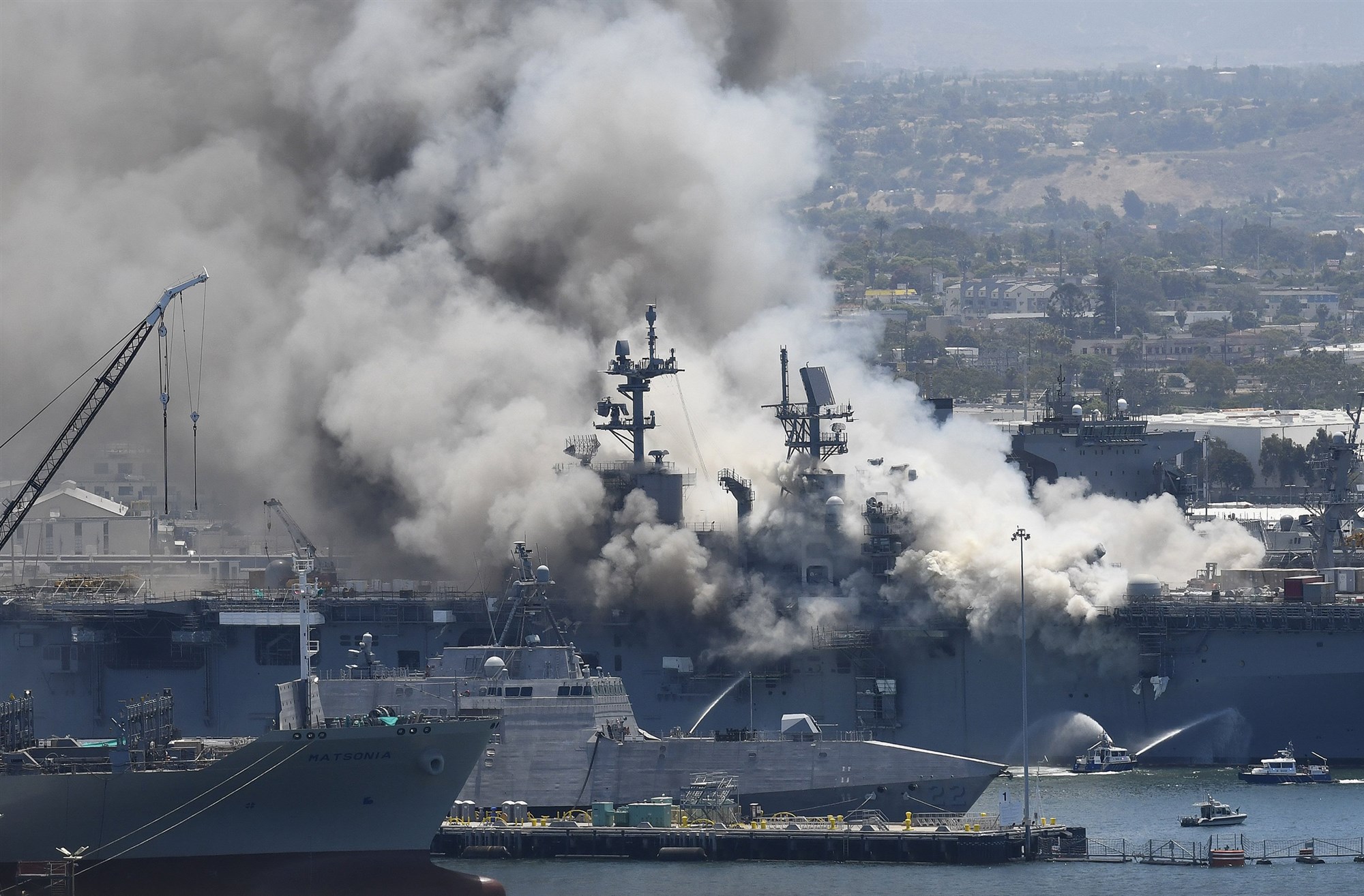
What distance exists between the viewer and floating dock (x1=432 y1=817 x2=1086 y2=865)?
51.8m

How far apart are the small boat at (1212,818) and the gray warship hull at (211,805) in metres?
16.4

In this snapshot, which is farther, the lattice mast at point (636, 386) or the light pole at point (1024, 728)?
the lattice mast at point (636, 386)

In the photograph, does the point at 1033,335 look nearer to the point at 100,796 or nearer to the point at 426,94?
the point at 426,94

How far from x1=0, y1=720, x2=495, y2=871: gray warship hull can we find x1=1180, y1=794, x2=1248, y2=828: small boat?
16.4 metres

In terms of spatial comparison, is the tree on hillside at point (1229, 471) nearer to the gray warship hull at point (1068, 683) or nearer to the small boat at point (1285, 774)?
the gray warship hull at point (1068, 683)

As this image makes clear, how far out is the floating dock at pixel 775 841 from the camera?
51.8 m

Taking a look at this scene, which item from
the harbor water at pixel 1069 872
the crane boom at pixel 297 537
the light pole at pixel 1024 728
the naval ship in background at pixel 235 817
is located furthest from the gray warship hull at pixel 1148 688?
the naval ship in background at pixel 235 817

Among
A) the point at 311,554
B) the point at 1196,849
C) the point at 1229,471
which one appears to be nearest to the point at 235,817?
the point at 1196,849

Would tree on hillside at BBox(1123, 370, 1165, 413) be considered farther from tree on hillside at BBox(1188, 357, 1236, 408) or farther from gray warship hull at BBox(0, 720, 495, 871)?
gray warship hull at BBox(0, 720, 495, 871)

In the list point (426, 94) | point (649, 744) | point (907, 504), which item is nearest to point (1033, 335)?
point (426, 94)

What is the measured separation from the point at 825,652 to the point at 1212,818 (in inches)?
460

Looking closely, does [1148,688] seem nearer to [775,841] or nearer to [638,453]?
[638,453]

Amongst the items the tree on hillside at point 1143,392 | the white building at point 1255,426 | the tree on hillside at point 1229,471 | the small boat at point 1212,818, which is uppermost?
the tree on hillside at point 1143,392

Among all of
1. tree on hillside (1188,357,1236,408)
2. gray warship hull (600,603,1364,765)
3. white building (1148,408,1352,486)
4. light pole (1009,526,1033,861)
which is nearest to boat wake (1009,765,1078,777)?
gray warship hull (600,603,1364,765)
